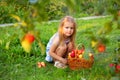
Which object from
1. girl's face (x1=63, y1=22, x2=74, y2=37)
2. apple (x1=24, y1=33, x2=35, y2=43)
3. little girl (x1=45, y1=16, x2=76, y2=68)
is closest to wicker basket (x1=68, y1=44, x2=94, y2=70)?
little girl (x1=45, y1=16, x2=76, y2=68)

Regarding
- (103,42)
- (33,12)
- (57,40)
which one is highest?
(33,12)

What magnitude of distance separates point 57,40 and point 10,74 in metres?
0.69

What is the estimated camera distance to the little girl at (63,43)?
409cm

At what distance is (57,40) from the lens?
4.18m

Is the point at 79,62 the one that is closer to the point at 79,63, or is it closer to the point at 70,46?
the point at 79,63

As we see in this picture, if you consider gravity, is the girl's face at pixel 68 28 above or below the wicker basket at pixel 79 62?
above

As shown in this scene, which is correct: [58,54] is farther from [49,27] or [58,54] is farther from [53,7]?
[53,7]

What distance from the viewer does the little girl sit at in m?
4.09

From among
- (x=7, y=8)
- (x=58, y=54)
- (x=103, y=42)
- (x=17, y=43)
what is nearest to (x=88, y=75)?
(x=58, y=54)

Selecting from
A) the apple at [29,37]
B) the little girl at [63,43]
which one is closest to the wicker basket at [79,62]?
the little girl at [63,43]

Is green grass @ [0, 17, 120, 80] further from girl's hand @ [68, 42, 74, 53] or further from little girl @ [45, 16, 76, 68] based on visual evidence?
girl's hand @ [68, 42, 74, 53]

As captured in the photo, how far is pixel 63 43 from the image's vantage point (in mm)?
4188

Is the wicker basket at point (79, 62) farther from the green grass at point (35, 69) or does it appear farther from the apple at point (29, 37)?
the apple at point (29, 37)

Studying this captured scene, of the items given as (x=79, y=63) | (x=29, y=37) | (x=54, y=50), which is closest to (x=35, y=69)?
(x=54, y=50)
